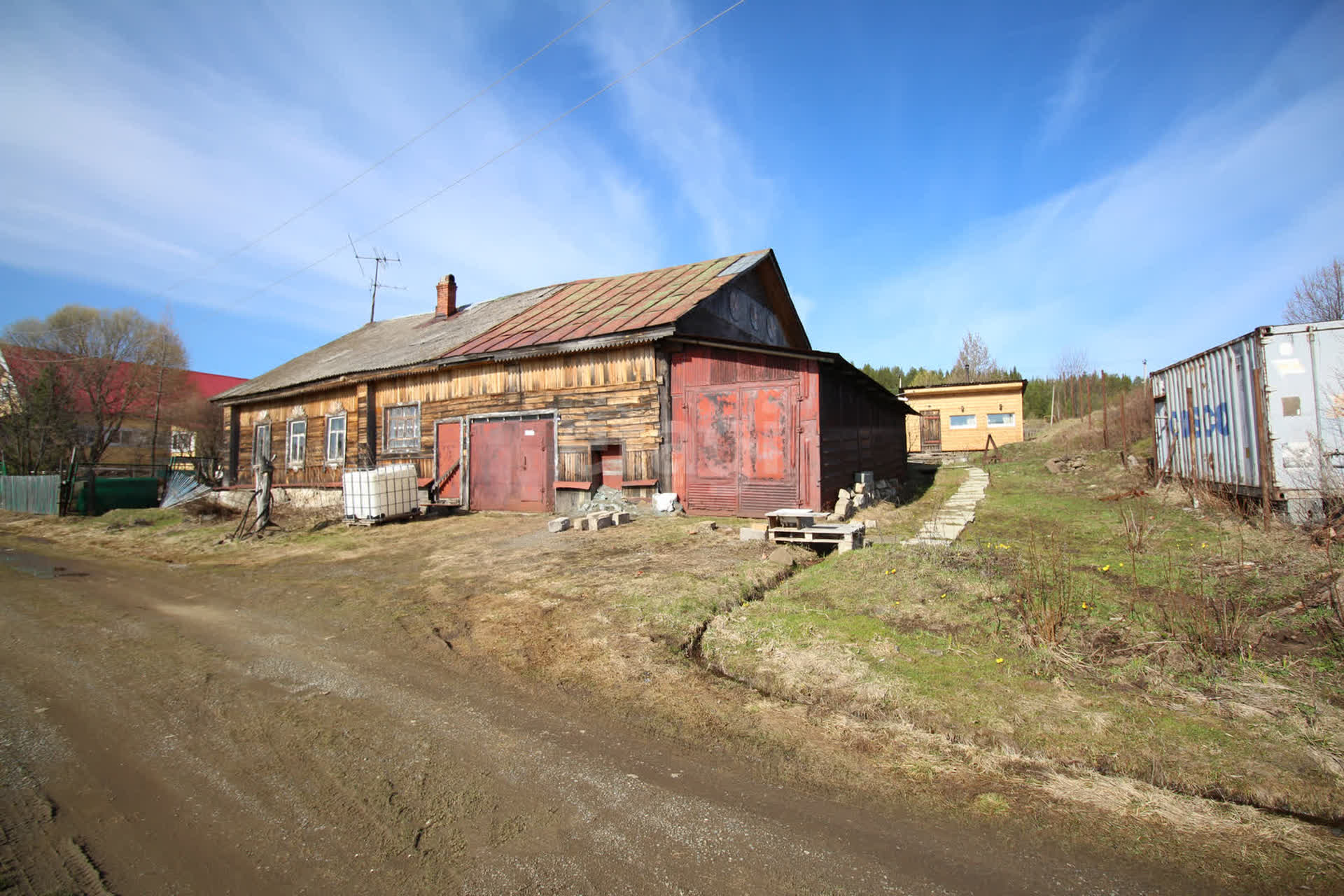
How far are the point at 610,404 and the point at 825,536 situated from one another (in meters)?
7.17

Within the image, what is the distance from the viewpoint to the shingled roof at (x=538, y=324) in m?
14.5

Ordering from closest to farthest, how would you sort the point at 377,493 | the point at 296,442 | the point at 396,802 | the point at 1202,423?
the point at 396,802 < the point at 1202,423 < the point at 377,493 < the point at 296,442

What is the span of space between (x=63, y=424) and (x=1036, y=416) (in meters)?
68.5

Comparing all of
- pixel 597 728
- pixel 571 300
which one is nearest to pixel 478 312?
pixel 571 300

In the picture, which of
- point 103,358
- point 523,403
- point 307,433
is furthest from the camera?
point 103,358

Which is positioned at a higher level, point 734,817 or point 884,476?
point 884,476

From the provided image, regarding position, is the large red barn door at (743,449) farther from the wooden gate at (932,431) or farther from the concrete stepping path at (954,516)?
the wooden gate at (932,431)

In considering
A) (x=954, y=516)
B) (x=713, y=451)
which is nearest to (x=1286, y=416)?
(x=954, y=516)

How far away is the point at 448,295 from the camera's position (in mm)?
25234

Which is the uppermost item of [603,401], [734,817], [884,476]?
[603,401]

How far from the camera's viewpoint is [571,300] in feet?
61.2

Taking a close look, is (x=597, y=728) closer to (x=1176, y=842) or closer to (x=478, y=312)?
(x=1176, y=842)

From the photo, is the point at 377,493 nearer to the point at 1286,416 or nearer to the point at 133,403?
the point at 1286,416

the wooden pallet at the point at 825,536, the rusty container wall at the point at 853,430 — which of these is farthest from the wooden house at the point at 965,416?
the wooden pallet at the point at 825,536
